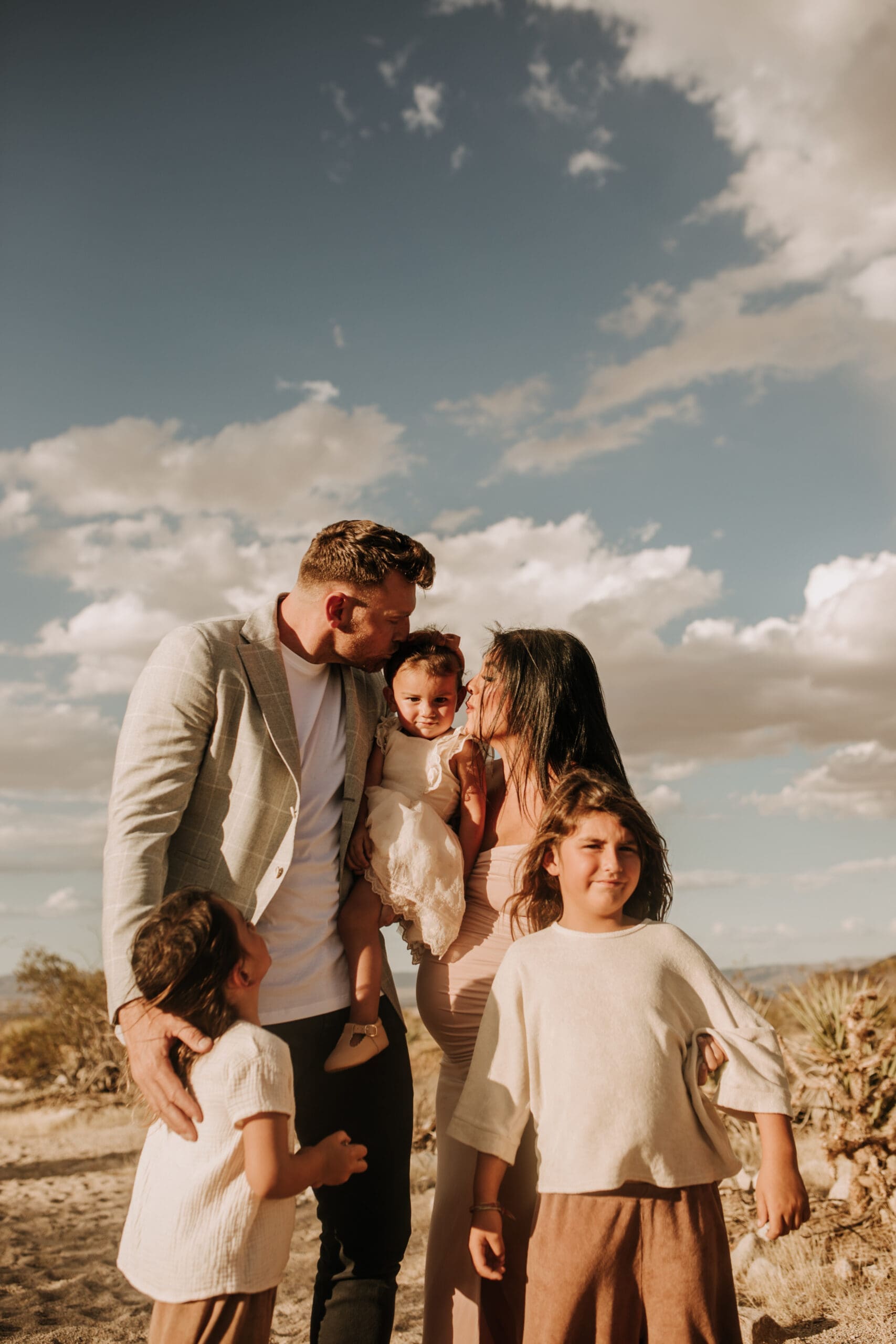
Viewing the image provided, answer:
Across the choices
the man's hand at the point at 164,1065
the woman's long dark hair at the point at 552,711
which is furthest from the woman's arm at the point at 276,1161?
the woman's long dark hair at the point at 552,711

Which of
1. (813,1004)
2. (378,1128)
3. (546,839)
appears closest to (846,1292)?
(813,1004)

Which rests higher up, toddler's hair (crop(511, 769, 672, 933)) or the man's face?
the man's face

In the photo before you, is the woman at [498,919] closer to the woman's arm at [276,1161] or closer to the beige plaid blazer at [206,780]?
the beige plaid blazer at [206,780]

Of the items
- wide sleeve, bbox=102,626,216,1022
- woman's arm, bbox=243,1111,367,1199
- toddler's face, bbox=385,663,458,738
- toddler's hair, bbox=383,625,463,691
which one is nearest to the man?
wide sleeve, bbox=102,626,216,1022

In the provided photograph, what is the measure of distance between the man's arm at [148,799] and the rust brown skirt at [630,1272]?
1059 mm

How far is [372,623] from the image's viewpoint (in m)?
3.18

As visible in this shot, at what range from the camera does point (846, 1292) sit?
5.10 m

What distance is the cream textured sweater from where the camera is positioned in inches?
93.3

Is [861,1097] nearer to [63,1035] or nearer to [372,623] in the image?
[372,623]

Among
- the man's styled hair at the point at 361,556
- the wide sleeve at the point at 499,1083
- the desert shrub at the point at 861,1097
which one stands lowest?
the desert shrub at the point at 861,1097

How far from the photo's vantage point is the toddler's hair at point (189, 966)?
89.4 inches

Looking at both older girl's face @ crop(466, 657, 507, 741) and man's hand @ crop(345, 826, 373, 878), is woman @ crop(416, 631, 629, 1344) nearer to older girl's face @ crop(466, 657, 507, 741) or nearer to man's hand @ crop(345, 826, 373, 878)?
older girl's face @ crop(466, 657, 507, 741)

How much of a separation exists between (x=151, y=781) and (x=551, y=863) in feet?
3.84

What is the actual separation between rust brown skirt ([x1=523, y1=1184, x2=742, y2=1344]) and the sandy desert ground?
1255 mm
